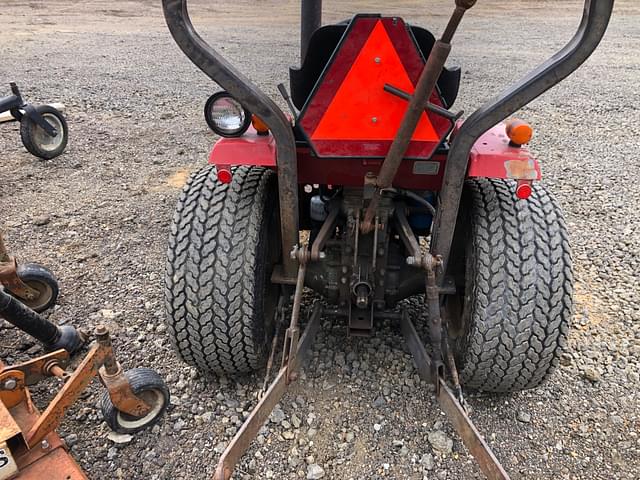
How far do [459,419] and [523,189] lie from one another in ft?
2.88

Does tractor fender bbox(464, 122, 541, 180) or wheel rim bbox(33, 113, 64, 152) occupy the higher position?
tractor fender bbox(464, 122, 541, 180)

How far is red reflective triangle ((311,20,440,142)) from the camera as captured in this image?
5.74 feet

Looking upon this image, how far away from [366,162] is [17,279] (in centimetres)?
203

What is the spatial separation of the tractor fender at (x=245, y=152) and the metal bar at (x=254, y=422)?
765 mm

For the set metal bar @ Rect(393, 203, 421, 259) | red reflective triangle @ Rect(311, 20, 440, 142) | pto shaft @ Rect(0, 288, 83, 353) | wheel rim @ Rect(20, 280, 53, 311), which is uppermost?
red reflective triangle @ Rect(311, 20, 440, 142)

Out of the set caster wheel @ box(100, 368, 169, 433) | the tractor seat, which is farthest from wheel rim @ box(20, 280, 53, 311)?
the tractor seat

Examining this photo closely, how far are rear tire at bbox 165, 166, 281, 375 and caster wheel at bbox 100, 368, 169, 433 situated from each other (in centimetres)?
17

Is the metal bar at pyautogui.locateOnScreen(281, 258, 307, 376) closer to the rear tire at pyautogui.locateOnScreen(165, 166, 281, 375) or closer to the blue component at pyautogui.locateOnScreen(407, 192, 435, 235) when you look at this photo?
the rear tire at pyautogui.locateOnScreen(165, 166, 281, 375)

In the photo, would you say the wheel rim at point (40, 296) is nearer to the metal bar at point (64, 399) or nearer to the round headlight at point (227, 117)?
the metal bar at point (64, 399)

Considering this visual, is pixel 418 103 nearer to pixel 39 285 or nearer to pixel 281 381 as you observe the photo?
pixel 281 381

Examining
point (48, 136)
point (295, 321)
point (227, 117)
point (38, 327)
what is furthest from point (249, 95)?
point (48, 136)

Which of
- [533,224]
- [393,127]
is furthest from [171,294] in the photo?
[533,224]

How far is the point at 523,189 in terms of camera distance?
6.57ft

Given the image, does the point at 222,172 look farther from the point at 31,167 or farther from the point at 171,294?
the point at 31,167
